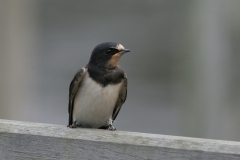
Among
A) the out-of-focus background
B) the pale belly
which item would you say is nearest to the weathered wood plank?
the pale belly

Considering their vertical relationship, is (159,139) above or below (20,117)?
above

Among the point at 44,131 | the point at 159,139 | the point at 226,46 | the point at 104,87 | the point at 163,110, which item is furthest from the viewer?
the point at 163,110

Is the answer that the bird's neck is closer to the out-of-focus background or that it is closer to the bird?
the bird

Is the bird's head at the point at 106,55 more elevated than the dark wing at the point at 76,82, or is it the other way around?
the bird's head at the point at 106,55

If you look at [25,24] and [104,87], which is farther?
[25,24]

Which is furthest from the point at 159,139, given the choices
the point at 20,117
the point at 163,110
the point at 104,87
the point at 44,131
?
the point at 20,117

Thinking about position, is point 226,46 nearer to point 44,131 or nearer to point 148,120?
point 148,120

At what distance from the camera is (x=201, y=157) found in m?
1.31

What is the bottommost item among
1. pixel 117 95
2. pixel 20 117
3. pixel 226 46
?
pixel 20 117

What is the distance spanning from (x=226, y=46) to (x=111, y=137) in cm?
202

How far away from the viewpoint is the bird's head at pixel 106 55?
7.58 feet

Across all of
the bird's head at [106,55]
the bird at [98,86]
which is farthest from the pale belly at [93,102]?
the bird's head at [106,55]

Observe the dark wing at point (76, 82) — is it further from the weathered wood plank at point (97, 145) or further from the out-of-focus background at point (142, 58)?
the out-of-focus background at point (142, 58)

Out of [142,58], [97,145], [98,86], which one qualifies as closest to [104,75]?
[98,86]
